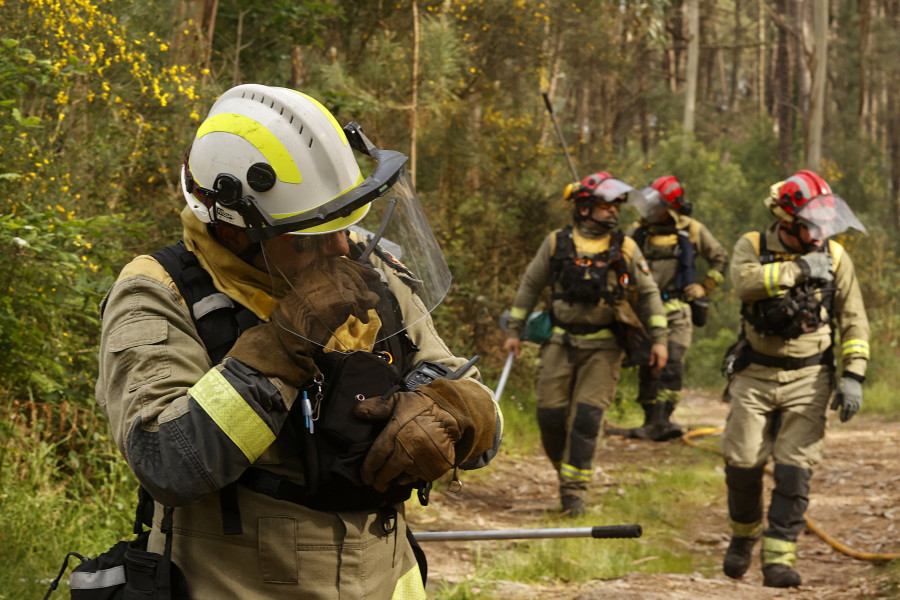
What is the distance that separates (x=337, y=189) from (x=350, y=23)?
9.86m

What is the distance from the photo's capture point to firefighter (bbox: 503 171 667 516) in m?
7.07

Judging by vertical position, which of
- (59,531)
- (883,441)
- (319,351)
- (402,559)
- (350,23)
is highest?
(350,23)

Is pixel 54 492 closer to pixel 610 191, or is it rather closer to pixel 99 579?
pixel 99 579

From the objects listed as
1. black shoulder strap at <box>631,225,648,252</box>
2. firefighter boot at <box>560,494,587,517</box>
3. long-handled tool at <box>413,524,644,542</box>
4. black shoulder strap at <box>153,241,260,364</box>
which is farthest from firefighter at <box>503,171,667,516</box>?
black shoulder strap at <box>153,241,260,364</box>

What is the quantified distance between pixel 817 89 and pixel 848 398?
13.1 meters

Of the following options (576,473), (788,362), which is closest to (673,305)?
(576,473)

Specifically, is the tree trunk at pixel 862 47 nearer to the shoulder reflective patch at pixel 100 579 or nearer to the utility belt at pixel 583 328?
the utility belt at pixel 583 328

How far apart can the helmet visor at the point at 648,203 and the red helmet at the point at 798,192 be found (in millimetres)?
3481

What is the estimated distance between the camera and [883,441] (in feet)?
33.0

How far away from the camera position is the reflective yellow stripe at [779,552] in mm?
5590

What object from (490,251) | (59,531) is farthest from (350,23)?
(59,531)

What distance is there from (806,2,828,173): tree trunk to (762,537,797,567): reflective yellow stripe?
12.7 m

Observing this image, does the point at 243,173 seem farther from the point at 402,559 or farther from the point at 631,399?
the point at 631,399

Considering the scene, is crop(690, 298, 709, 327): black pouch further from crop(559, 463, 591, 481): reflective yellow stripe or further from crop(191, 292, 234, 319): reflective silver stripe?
crop(191, 292, 234, 319): reflective silver stripe
